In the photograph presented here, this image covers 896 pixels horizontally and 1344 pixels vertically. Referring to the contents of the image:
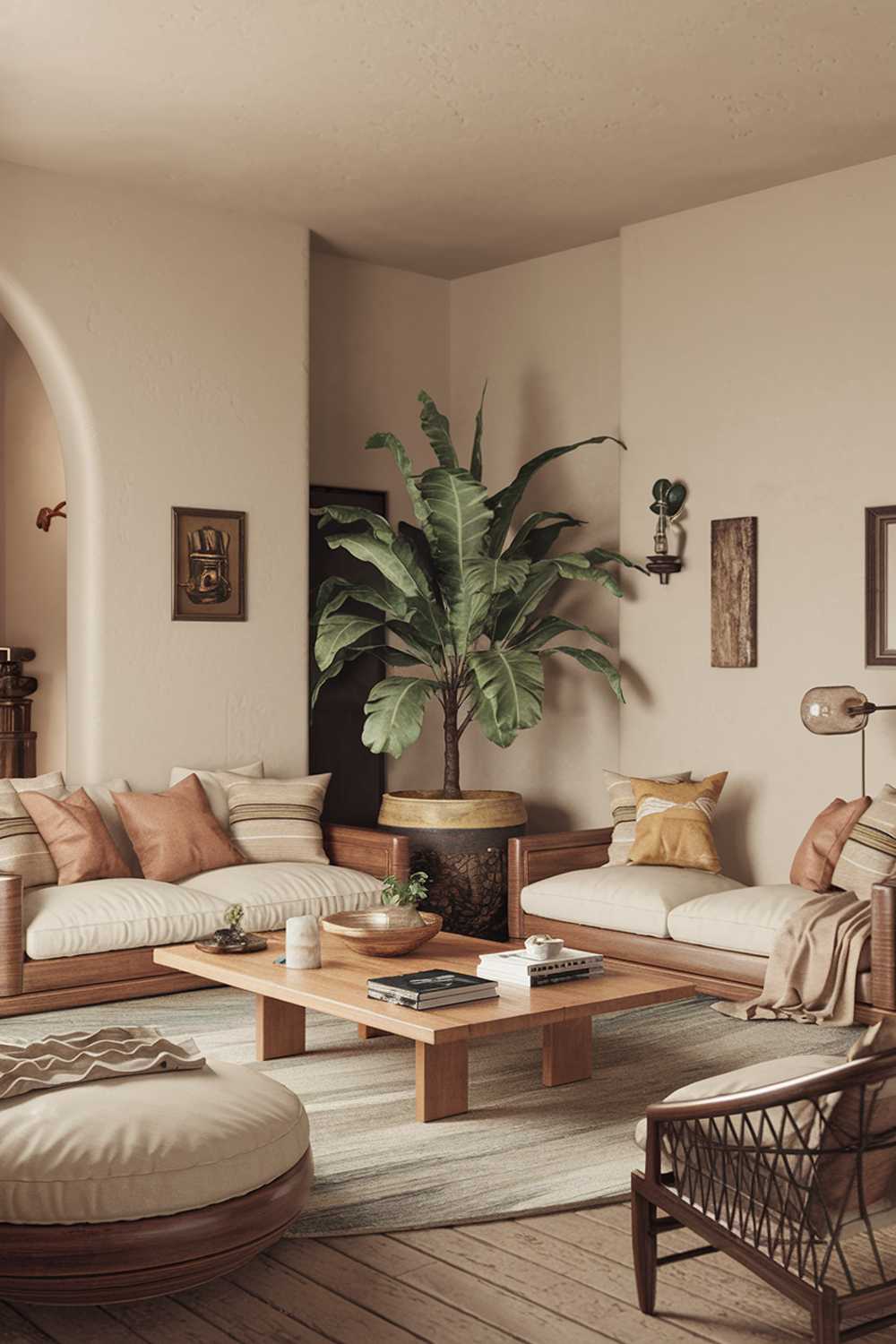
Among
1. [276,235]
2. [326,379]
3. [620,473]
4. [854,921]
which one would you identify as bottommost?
[854,921]

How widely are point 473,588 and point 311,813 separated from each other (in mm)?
1252

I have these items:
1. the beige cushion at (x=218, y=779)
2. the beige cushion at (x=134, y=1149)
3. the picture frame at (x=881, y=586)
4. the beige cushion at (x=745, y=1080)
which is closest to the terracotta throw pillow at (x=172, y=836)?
the beige cushion at (x=218, y=779)

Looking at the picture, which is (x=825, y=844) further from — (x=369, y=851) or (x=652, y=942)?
(x=369, y=851)

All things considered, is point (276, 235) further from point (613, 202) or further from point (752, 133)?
point (752, 133)

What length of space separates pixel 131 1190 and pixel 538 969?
1792 mm

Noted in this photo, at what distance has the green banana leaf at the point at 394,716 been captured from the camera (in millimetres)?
6363

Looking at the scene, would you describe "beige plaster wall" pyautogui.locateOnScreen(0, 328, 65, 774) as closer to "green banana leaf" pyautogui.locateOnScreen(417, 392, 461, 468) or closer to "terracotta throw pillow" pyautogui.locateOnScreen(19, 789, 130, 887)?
"green banana leaf" pyautogui.locateOnScreen(417, 392, 461, 468)

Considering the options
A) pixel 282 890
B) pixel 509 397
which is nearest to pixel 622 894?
pixel 282 890

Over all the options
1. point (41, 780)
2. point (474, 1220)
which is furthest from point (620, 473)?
point (474, 1220)

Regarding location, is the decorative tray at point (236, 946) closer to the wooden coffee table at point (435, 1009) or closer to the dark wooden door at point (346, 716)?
the wooden coffee table at point (435, 1009)

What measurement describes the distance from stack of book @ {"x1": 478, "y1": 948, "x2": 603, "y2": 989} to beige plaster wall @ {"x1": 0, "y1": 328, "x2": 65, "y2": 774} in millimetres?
5015

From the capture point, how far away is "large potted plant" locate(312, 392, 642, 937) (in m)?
6.43

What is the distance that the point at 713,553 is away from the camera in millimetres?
6547

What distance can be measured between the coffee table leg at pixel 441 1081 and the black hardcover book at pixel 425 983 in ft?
0.46
